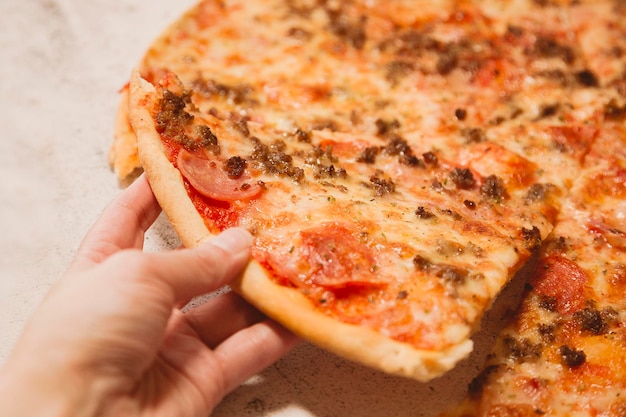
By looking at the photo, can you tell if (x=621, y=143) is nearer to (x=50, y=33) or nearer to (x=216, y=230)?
(x=216, y=230)

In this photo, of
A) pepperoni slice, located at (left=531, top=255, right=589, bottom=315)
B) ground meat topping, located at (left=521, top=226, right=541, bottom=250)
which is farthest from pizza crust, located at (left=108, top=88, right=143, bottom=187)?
pepperoni slice, located at (left=531, top=255, right=589, bottom=315)

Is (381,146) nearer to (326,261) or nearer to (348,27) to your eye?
(326,261)

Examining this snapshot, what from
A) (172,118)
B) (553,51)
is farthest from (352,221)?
(553,51)

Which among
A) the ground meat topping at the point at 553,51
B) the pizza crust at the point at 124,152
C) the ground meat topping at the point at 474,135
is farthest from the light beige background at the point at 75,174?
the ground meat topping at the point at 553,51

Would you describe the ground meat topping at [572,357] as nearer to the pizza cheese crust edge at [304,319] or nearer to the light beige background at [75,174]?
the light beige background at [75,174]

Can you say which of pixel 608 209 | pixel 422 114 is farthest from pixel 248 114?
pixel 608 209

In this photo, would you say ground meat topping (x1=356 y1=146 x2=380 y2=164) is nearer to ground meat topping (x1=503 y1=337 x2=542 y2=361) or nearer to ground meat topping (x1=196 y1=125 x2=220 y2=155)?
ground meat topping (x1=196 y1=125 x2=220 y2=155)
